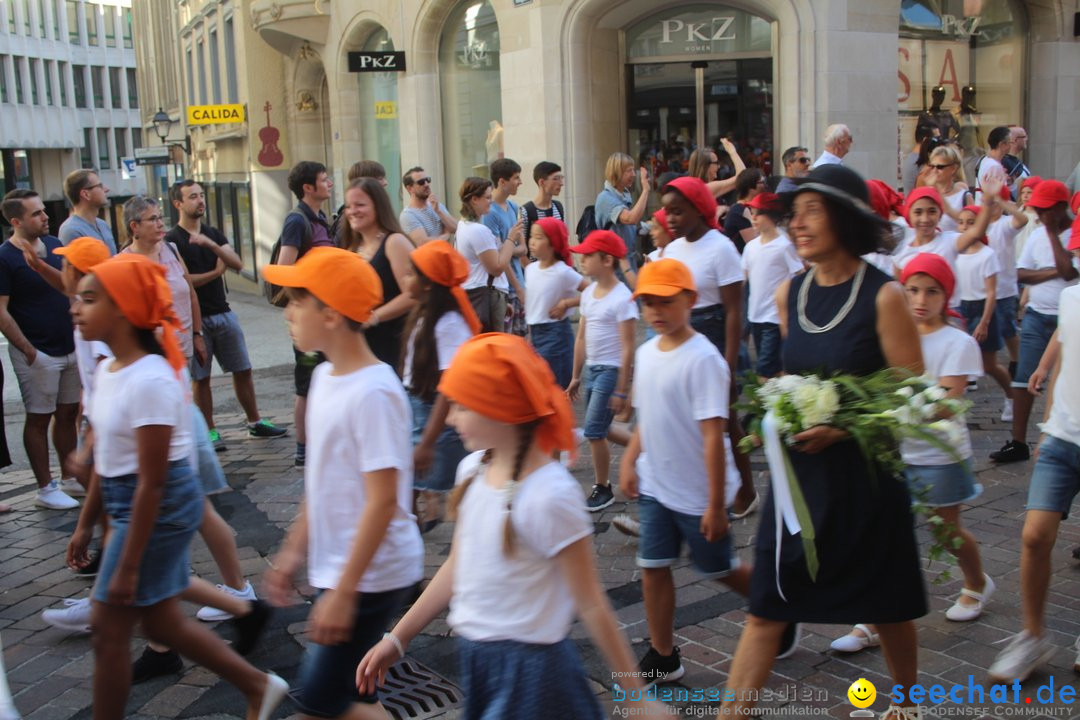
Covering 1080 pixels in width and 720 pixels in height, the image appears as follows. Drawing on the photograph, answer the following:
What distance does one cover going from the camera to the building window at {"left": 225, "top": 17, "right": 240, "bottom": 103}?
24.9 meters

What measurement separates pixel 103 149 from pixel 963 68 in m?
63.1

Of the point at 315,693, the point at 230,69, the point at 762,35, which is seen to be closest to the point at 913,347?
the point at 315,693

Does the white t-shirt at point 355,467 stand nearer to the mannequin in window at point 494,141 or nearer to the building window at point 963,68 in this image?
the building window at point 963,68

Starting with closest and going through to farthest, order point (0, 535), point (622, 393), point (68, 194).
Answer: point (622, 393)
point (0, 535)
point (68, 194)

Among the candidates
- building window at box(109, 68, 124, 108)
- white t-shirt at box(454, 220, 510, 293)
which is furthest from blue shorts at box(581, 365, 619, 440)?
building window at box(109, 68, 124, 108)

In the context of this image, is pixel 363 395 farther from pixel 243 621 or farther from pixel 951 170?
pixel 951 170

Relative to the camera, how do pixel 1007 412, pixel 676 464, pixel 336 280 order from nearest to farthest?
1. pixel 336 280
2. pixel 676 464
3. pixel 1007 412

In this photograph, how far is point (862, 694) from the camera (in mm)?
4000

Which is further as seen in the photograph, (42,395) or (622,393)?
(42,395)

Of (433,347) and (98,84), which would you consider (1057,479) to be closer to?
(433,347)

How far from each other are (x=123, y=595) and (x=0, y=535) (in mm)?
3669

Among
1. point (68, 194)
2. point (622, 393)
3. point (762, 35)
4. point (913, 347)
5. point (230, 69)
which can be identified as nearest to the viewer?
point (913, 347)

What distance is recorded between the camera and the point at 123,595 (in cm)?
371

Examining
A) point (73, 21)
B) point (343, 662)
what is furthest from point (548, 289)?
point (73, 21)
